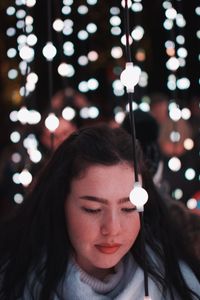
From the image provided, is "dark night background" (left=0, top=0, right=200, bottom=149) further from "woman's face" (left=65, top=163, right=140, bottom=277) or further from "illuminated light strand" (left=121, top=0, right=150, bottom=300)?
"illuminated light strand" (left=121, top=0, right=150, bottom=300)

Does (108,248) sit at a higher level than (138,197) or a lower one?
lower

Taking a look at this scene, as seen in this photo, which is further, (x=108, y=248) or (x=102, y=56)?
(x=102, y=56)

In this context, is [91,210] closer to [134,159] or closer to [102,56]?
[134,159]

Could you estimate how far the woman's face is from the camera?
1237mm

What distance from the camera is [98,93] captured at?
478cm

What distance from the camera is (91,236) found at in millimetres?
1249

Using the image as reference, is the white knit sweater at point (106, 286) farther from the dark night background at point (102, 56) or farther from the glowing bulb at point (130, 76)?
the dark night background at point (102, 56)

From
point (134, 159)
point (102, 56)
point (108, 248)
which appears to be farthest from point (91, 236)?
point (102, 56)

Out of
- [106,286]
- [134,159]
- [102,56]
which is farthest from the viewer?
[102,56]

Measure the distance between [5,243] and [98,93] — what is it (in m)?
3.35

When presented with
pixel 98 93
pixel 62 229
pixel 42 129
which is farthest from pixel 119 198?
pixel 98 93

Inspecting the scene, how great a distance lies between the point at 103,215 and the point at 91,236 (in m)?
0.05

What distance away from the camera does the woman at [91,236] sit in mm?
1252

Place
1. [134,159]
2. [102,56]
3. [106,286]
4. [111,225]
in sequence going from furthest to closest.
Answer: [102,56] → [106,286] → [111,225] → [134,159]
